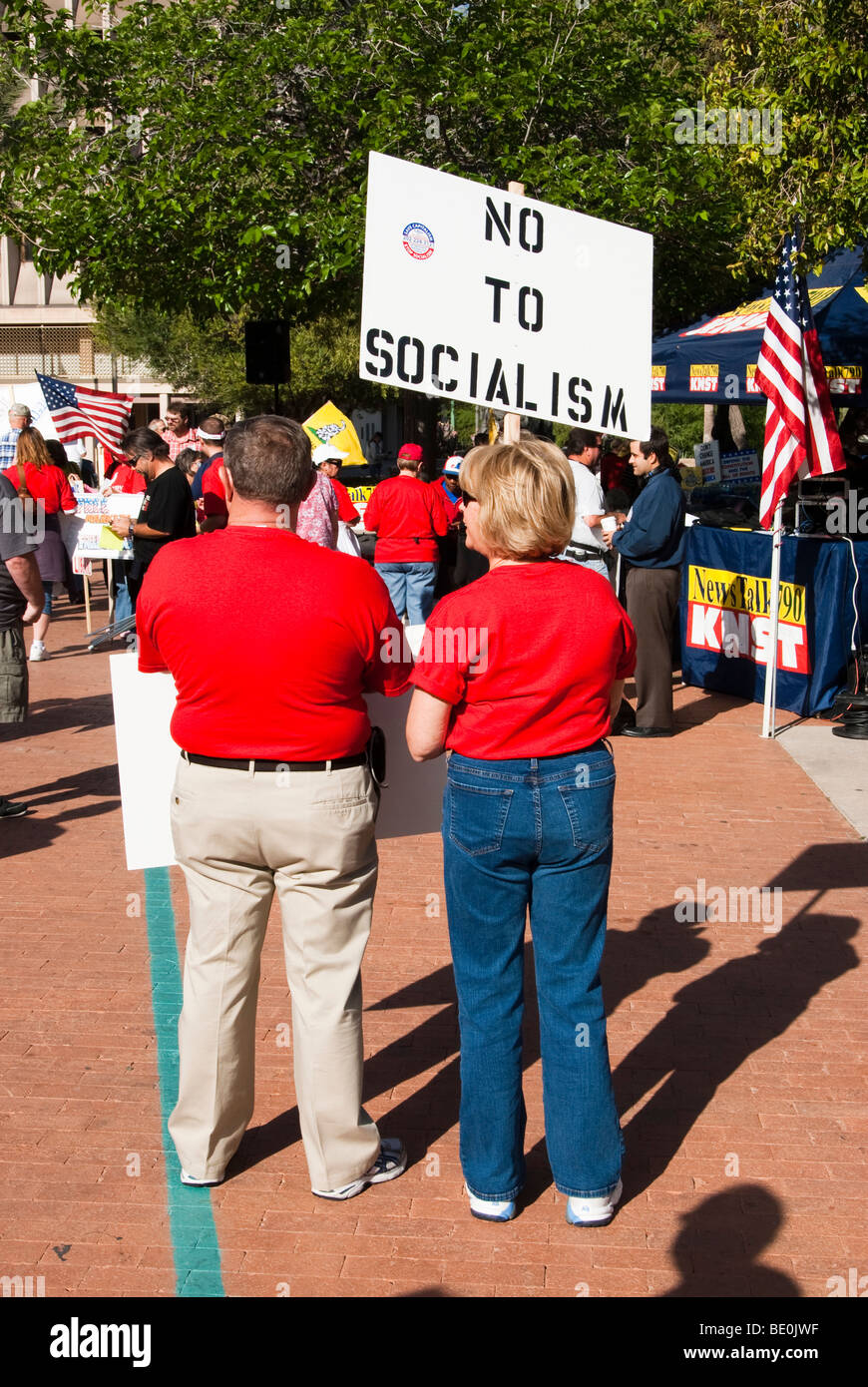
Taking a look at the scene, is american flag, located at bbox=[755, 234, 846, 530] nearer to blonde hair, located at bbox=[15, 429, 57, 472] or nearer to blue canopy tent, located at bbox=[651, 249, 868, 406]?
blue canopy tent, located at bbox=[651, 249, 868, 406]

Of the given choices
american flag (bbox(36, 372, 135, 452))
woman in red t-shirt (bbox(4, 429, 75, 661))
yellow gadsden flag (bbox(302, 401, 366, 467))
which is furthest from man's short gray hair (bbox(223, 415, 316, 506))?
american flag (bbox(36, 372, 135, 452))

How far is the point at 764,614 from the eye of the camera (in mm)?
10711

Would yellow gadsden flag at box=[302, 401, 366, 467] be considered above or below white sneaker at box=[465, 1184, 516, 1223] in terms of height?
above

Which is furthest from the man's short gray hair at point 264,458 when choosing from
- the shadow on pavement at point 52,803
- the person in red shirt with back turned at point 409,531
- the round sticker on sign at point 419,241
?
the person in red shirt with back turned at point 409,531

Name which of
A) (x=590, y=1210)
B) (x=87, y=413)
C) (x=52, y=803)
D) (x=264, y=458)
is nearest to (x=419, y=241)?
(x=264, y=458)

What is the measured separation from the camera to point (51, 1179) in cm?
385

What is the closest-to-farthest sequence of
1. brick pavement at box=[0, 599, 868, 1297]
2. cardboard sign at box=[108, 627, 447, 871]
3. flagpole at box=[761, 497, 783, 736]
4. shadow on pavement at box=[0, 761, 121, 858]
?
brick pavement at box=[0, 599, 868, 1297]
cardboard sign at box=[108, 627, 447, 871]
shadow on pavement at box=[0, 761, 121, 858]
flagpole at box=[761, 497, 783, 736]

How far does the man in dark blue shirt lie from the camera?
385 inches

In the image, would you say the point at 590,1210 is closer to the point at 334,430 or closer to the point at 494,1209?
the point at 494,1209

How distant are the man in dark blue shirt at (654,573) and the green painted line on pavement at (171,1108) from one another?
4375 mm

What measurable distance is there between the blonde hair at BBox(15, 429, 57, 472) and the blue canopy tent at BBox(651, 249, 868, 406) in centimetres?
534

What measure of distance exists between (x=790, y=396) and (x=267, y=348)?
8.47 metres

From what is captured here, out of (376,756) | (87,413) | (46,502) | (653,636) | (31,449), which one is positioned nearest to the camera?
(376,756)

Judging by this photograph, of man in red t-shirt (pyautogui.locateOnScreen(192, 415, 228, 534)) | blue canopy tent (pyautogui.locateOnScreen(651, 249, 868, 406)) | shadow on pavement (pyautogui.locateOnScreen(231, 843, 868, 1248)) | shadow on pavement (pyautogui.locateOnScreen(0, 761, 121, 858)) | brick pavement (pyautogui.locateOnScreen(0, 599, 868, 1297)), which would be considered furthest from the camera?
blue canopy tent (pyautogui.locateOnScreen(651, 249, 868, 406))
